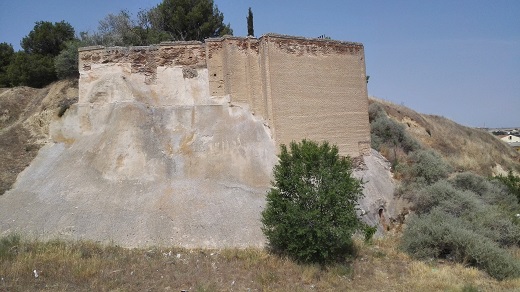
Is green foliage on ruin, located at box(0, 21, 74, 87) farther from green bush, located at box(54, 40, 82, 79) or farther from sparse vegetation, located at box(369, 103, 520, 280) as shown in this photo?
sparse vegetation, located at box(369, 103, 520, 280)

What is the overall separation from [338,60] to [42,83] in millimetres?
13721

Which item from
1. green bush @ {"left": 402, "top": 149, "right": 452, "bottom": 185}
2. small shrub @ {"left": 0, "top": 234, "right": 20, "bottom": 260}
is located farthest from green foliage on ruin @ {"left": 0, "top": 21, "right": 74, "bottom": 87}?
green bush @ {"left": 402, "top": 149, "right": 452, "bottom": 185}

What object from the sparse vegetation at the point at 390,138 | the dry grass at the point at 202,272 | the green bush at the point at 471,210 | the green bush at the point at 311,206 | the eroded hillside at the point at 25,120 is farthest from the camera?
the sparse vegetation at the point at 390,138

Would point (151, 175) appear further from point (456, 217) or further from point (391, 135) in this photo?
point (391, 135)

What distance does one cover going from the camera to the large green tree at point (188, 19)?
2373cm

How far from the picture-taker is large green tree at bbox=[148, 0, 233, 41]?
2373 cm

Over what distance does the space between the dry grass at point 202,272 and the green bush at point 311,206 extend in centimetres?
46

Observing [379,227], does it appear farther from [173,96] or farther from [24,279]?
[24,279]

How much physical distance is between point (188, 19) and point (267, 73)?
483 inches

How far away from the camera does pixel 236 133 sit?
1307 centimetres

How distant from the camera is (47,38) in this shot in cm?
2200

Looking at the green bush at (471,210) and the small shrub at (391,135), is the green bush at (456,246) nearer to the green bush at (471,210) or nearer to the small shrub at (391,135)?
the green bush at (471,210)

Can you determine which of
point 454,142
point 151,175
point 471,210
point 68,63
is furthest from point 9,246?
point 454,142

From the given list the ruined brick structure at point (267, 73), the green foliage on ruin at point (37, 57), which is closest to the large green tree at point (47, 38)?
the green foliage on ruin at point (37, 57)
